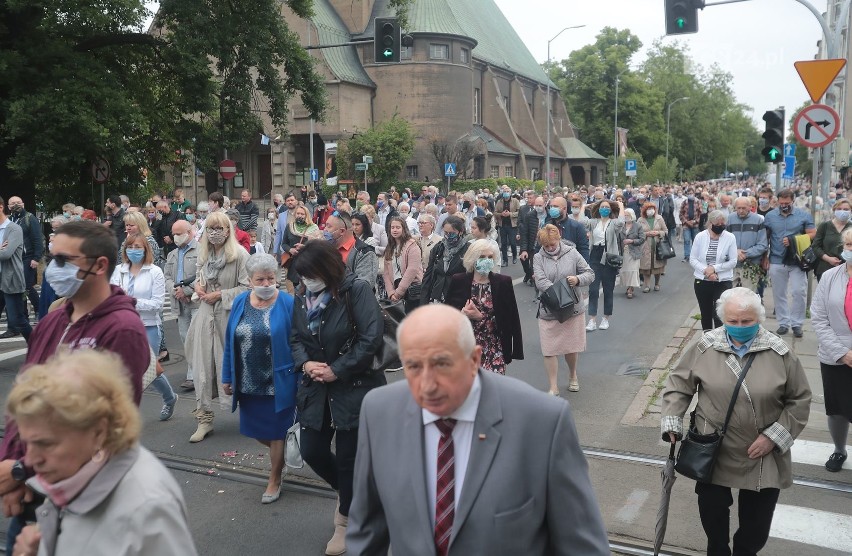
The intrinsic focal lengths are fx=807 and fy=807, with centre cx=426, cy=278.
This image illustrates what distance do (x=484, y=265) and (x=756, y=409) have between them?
3119 millimetres

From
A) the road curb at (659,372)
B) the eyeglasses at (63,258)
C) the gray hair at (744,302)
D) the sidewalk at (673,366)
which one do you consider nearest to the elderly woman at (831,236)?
the sidewalk at (673,366)

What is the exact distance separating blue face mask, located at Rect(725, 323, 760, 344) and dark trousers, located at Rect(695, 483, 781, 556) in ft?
2.63

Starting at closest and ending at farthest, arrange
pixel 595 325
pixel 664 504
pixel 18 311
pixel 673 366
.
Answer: pixel 664 504
pixel 673 366
pixel 18 311
pixel 595 325

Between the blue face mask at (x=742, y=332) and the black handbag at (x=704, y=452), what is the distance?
10cm

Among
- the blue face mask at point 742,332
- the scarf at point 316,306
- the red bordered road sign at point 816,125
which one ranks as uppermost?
the red bordered road sign at point 816,125

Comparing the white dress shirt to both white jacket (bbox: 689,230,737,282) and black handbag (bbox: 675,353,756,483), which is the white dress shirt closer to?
black handbag (bbox: 675,353,756,483)

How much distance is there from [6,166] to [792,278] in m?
18.4

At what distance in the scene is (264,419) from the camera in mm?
5621

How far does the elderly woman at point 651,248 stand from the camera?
16.2 meters

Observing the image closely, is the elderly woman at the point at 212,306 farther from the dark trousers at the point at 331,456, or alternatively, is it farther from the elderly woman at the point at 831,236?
the elderly woman at the point at 831,236

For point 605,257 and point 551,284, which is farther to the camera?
point 605,257

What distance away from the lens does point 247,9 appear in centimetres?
2184

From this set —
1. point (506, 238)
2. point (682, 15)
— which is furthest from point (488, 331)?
point (506, 238)

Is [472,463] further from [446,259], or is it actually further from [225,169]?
[225,169]
